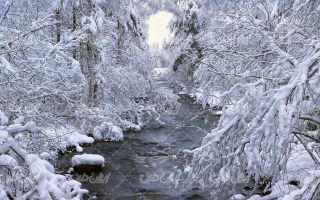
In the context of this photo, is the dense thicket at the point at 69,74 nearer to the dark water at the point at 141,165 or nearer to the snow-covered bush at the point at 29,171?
the snow-covered bush at the point at 29,171

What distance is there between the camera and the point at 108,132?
1764 centimetres

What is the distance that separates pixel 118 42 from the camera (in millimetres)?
23438

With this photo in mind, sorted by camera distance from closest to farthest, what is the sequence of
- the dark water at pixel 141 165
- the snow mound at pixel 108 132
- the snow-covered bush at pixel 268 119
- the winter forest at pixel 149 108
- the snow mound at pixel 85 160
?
the snow-covered bush at pixel 268 119 < the winter forest at pixel 149 108 < the dark water at pixel 141 165 < the snow mound at pixel 85 160 < the snow mound at pixel 108 132

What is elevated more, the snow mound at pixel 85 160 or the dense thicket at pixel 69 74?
the dense thicket at pixel 69 74

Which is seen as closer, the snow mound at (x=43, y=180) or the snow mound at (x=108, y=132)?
the snow mound at (x=43, y=180)

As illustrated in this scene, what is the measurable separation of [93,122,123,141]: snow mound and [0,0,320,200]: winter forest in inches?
2.4

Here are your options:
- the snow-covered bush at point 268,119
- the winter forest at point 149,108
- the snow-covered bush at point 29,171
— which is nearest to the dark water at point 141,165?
the winter forest at point 149,108

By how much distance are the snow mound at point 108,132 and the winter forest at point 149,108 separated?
6cm

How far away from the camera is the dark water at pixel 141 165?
457 inches

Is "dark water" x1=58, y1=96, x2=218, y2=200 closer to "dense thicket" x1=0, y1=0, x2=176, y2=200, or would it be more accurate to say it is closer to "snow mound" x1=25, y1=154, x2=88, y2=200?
"dense thicket" x1=0, y1=0, x2=176, y2=200

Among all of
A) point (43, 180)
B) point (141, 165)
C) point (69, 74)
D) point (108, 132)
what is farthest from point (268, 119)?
point (108, 132)

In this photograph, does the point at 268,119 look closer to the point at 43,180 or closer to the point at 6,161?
the point at 43,180

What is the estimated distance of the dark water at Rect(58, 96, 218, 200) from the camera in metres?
11.6

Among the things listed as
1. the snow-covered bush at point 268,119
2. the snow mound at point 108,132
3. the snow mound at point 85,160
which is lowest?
the snow-covered bush at point 268,119
